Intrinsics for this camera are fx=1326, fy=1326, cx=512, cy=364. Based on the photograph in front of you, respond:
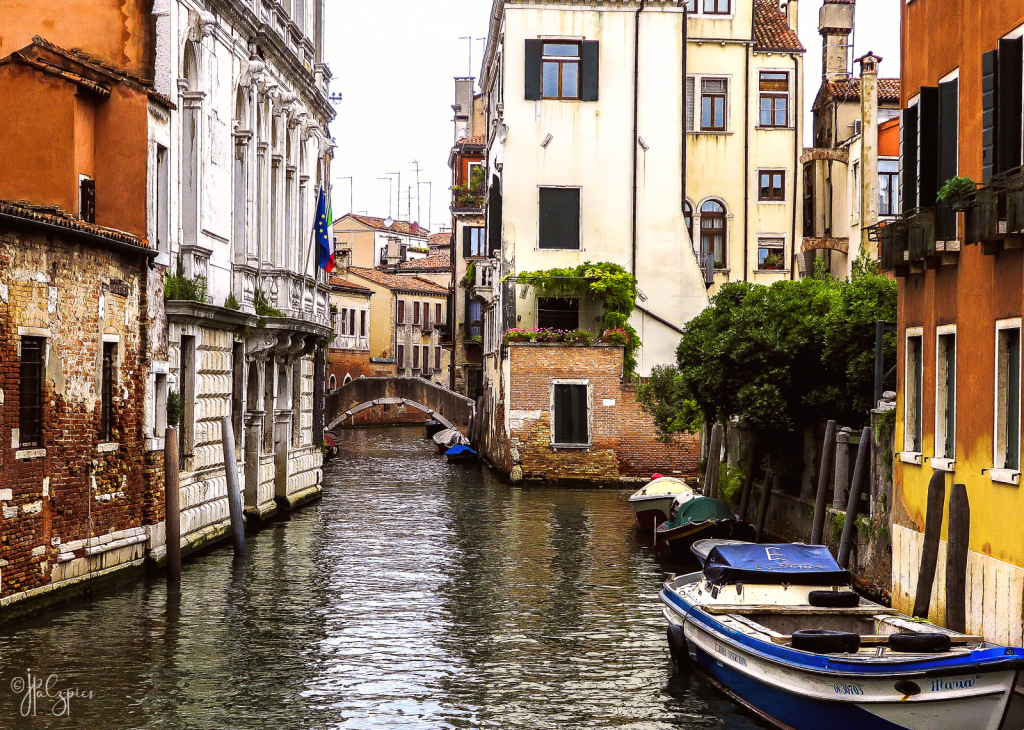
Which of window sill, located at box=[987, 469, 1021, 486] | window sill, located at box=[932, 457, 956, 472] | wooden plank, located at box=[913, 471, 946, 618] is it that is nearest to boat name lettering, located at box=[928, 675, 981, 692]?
window sill, located at box=[987, 469, 1021, 486]

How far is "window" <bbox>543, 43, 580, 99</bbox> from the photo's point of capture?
3156 cm

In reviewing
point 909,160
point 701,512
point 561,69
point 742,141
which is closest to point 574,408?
point 561,69

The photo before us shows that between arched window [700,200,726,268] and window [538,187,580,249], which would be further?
arched window [700,200,726,268]

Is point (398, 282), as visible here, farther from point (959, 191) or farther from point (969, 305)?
point (959, 191)

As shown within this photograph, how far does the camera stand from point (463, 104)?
59.2 m

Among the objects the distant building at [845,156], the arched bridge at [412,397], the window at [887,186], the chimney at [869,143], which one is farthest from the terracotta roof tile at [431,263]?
the window at [887,186]

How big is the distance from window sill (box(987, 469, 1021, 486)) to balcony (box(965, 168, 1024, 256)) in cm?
166

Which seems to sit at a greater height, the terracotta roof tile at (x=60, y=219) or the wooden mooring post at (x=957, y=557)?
the terracotta roof tile at (x=60, y=219)

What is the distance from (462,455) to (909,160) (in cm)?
2581

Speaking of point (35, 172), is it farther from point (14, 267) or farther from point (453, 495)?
point (453, 495)

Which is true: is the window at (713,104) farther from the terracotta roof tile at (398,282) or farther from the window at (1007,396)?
the terracotta roof tile at (398,282)

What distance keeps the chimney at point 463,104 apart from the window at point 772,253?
27.1 m

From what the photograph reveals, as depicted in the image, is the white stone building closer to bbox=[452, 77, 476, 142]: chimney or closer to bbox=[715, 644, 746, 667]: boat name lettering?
bbox=[715, 644, 746, 667]: boat name lettering

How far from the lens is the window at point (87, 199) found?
14.8 metres
